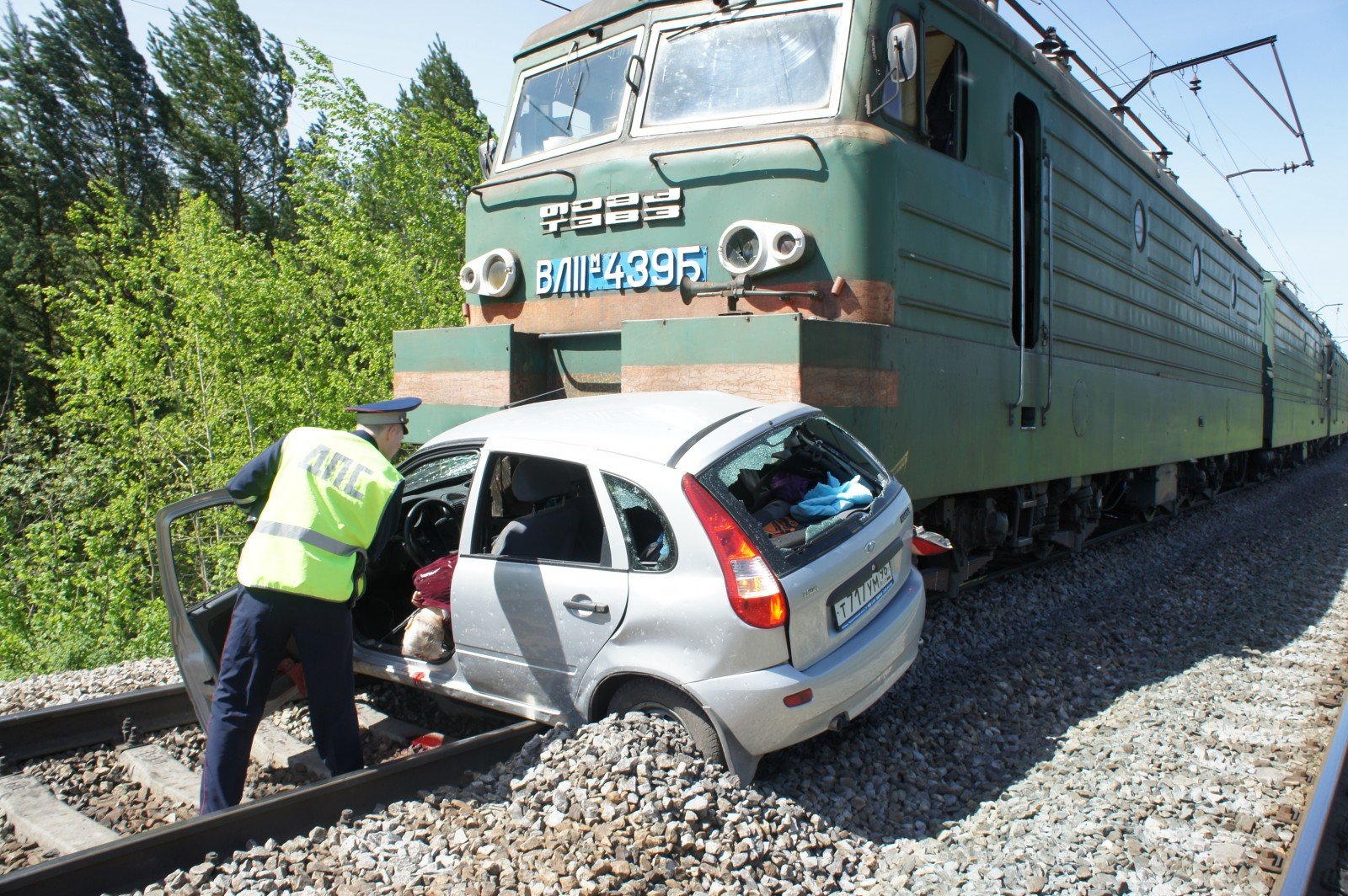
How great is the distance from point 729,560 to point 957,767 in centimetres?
161

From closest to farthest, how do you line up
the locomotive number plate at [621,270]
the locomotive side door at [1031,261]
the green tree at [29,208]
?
the locomotive number plate at [621,270] → the locomotive side door at [1031,261] → the green tree at [29,208]

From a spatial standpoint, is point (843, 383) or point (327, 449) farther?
point (843, 383)

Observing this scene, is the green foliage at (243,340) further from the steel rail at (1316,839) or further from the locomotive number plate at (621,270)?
the steel rail at (1316,839)

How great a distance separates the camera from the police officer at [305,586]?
12.4 feet

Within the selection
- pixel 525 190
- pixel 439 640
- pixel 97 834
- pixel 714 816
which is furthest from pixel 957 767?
pixel 525 190

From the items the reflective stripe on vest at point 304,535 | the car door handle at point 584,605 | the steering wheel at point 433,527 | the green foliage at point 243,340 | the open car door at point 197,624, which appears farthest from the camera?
the green foliage at point 243,340

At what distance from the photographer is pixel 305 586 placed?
3791 millimetres

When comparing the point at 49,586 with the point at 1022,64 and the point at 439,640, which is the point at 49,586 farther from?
the point at 1022,64

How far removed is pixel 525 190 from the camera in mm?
6562

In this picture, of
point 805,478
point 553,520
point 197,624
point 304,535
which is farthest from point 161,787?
point 805,478

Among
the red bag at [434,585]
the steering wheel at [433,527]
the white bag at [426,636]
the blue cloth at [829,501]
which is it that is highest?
the blue cloth at [829,501]

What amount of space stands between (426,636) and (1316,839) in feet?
11.6

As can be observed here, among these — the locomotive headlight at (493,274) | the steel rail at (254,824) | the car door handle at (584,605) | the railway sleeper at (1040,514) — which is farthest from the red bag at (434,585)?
the railway sleeper at (1040,514)

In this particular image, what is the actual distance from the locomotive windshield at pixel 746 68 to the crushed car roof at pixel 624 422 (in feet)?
6.43
